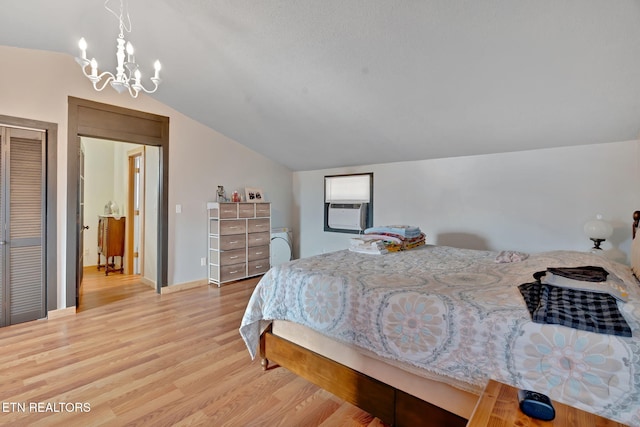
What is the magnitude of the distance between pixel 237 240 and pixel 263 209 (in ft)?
2.20

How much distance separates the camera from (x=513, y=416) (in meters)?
0.92

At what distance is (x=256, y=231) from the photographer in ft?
15.2

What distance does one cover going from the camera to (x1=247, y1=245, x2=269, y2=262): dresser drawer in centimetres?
454

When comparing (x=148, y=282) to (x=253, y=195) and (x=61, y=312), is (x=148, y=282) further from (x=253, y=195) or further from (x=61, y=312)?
(x=253, y=195)

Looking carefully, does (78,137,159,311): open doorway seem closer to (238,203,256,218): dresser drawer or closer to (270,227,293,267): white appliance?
(238,203,256,218): dresser drawer

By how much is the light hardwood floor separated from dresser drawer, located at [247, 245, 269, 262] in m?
1.44

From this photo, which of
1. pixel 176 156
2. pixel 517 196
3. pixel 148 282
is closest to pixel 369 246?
pixel 517 196

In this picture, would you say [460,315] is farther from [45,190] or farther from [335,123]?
[45,190]

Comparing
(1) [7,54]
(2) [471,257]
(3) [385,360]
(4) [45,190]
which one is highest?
(1) [7,54]

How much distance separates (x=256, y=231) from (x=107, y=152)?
3359 millimetres

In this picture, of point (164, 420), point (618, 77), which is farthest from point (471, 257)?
point (164, 420)

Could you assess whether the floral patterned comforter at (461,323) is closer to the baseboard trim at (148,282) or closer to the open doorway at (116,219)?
the baseboard trim at (148,282)

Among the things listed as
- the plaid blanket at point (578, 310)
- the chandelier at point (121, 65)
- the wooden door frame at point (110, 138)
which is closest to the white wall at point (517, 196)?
the plaid blanket at point (578, 310)

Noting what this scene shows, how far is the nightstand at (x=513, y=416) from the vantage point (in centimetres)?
89
